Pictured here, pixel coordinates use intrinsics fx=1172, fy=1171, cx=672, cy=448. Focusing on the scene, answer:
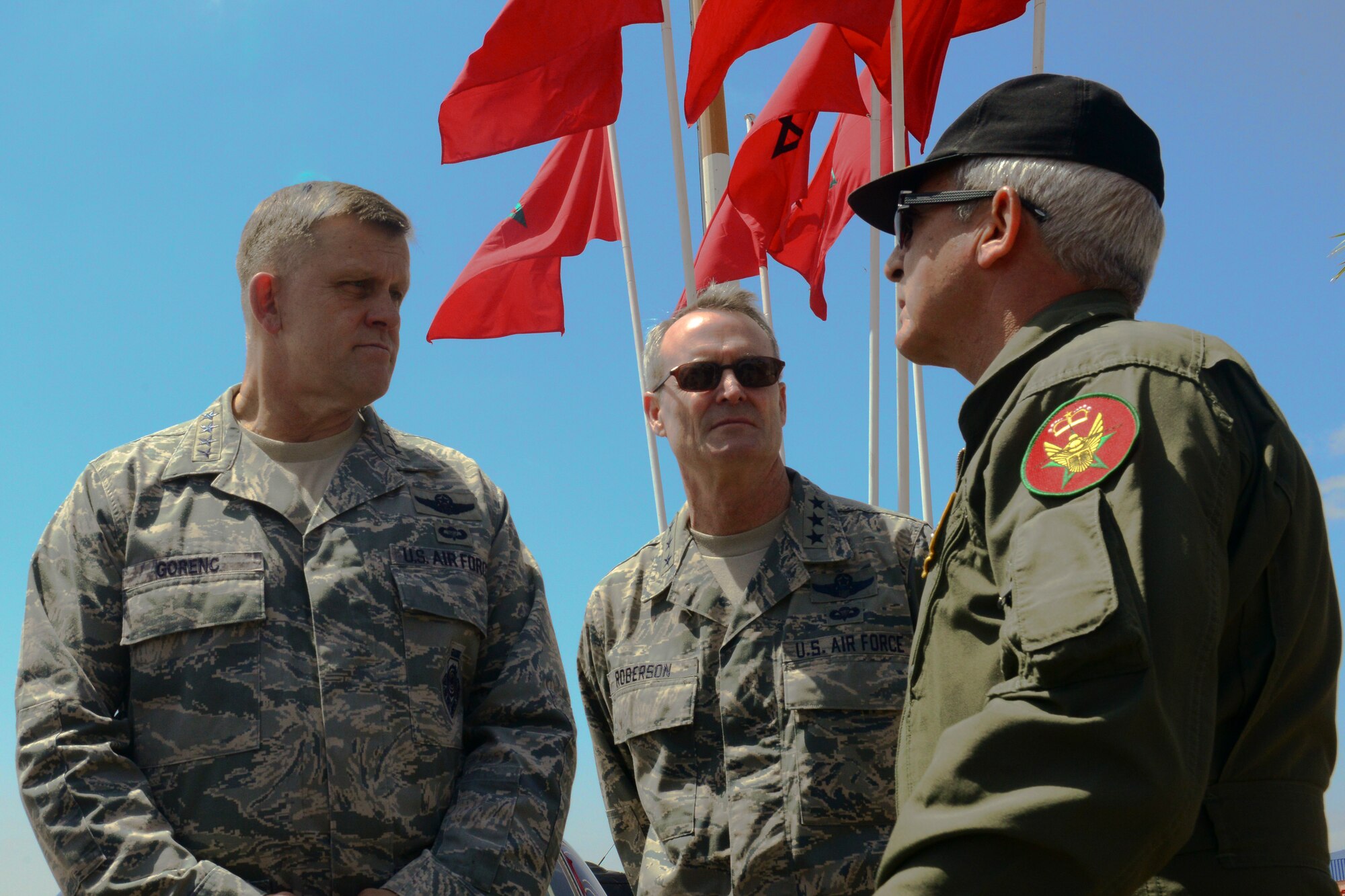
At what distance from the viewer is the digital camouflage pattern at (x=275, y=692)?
2.38 meters

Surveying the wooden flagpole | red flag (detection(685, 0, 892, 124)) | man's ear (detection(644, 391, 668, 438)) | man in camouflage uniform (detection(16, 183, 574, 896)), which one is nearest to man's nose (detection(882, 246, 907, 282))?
man in camouflage uniform (detection(16, 183, 574, 896))

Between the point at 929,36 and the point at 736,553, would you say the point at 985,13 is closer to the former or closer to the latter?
the point at 929,36

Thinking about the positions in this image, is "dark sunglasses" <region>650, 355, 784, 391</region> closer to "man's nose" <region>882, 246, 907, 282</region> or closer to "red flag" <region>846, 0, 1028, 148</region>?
"man's nose" <region>882, 246, 907, 282</region>

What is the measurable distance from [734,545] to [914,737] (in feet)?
6.40

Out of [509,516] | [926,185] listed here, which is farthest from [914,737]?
[509,516]

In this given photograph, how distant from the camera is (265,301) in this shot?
2.88 metres

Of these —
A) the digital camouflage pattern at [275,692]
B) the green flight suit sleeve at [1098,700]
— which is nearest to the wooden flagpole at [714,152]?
the digital camouflage pattern at [275,692]

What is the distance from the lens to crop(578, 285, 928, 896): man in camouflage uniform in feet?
10.5

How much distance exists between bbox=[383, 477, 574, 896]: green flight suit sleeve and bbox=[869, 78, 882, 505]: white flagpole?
512 centimetres

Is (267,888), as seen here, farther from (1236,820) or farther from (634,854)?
(1236,820)

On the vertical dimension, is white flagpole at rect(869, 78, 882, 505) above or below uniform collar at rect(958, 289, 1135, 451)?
above

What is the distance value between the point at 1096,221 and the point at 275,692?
73.6 inches

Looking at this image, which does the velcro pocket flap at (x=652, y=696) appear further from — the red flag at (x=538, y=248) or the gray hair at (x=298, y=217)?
the red flag at (x=538, y=248)

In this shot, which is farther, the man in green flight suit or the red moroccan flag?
the red moroccan flag
